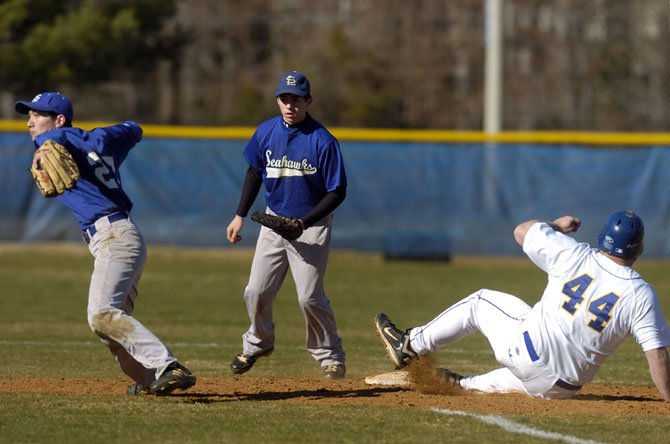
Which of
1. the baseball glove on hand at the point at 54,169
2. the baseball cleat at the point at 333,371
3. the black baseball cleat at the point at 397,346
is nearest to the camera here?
the baseball glove on hand at the point at 54,169

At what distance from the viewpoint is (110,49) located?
24.6m

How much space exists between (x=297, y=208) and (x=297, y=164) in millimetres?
308

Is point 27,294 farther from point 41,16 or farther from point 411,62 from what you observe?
point 411,62

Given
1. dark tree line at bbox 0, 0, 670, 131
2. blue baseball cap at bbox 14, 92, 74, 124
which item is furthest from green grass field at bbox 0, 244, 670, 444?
dark tree line at bbox 0, 0, 670, 131

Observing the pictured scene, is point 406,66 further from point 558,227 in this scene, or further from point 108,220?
point 108,220

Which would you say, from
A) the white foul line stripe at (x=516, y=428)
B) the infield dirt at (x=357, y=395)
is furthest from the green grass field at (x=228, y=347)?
the infield dirt at (x=357, y=395)

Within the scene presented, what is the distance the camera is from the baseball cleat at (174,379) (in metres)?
6.41

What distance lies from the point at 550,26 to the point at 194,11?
1080cm

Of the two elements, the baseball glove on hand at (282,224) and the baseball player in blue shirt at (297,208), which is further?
the baseball player in blue shirt at (297,208)

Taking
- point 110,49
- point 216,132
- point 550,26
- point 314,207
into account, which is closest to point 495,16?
point 216,132

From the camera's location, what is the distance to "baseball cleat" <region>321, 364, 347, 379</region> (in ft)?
26.5

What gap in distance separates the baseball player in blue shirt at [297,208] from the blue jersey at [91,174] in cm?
142

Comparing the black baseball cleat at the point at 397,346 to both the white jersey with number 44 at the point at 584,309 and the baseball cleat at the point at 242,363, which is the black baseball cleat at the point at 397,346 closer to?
the white jersey with number 44 at the point at 584,309

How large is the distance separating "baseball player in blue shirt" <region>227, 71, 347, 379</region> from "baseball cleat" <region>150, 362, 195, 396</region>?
1.60 m
